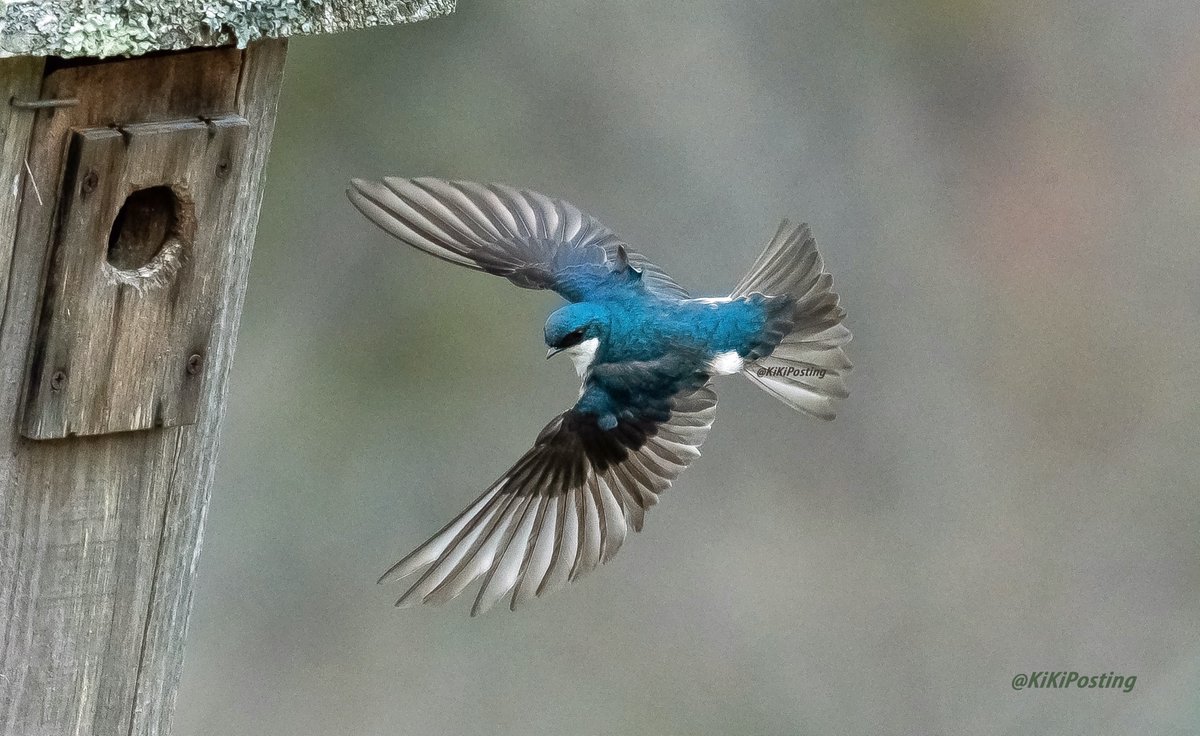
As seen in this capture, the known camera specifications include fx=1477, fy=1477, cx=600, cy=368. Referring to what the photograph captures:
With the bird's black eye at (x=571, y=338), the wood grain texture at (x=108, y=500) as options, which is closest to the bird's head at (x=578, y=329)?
the bird's black eye at (x=571, y=338)

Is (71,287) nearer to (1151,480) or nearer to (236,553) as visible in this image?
(236,553)

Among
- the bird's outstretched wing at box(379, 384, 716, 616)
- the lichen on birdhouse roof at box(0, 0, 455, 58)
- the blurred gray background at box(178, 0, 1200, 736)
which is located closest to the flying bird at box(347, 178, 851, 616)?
the bird's outstretched wing at box(379, 384, 716, 616)

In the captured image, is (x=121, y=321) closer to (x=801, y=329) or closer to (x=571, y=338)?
(x=571, y=338)

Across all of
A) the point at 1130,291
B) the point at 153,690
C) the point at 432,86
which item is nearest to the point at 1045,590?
the point at 1130,291

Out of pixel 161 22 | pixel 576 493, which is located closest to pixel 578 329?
pixel 576 493

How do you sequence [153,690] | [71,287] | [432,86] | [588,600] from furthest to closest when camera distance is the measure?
[588,600] → [432,86] → [153,690] → [71,287]

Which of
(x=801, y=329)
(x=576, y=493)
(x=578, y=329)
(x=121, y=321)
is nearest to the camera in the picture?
(x=121, y=321)

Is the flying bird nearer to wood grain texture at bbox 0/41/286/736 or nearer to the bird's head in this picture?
the bird's head
